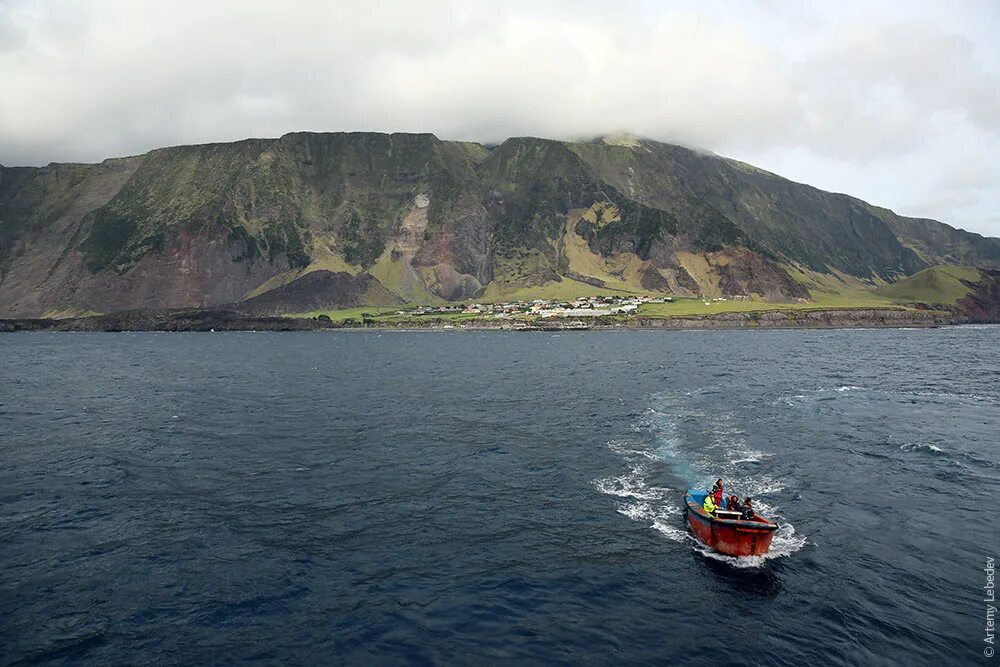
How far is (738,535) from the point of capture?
39.3 m

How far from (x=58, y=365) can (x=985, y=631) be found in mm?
188861

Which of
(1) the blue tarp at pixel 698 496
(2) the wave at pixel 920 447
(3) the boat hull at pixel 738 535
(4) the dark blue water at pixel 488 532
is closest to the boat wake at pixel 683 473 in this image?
(4) the dark blue water at pixel 488 532

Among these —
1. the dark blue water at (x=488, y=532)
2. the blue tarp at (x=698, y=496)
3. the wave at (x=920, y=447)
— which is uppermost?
the blue tarp at (x=698, y=496)

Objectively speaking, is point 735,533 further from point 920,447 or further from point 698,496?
point 920,447

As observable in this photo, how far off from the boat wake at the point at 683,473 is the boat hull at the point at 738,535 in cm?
49

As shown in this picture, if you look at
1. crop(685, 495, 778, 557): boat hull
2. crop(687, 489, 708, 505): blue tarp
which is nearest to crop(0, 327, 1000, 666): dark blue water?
crop(685, 495, 778, 557): boat hull

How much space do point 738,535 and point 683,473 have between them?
60.4 ft

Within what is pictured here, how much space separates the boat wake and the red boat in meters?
0.52

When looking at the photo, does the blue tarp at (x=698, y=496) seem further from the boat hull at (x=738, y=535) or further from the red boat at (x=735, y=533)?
the boat hull at (x=738, y=535)

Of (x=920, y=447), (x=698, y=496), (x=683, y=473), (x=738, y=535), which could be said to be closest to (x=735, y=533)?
(x=738, y=535)

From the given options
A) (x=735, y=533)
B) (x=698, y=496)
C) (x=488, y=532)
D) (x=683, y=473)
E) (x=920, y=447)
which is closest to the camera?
(x=735, y=533)

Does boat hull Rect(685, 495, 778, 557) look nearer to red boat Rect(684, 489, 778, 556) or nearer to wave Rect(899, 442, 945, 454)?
red boat Rect(684, 489, 778, 556)

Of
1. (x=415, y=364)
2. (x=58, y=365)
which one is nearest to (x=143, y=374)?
(x=58, y=365)

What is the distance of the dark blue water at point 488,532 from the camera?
30.8 metres
